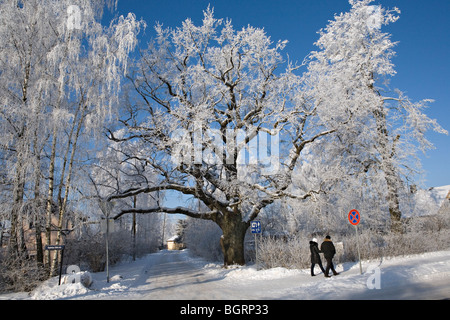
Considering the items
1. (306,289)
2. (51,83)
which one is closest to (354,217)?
(306,289)

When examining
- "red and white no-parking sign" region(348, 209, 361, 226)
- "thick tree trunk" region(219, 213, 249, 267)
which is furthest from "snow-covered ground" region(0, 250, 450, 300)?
"thick tree trunk" region(219, 213, 249, 267)

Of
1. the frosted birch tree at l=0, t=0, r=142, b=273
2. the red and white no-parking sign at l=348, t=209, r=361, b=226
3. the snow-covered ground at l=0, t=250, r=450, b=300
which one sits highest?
the frosted birch tree at l=0, t=0, r=142, b=273

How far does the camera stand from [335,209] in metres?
15.3

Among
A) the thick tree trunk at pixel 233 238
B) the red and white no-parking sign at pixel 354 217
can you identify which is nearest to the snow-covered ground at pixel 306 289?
the red and white no-parking sign at pixel 354 217

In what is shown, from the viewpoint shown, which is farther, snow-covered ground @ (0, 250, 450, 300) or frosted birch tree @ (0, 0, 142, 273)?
frosted birch tree @ (0, 0, 142, 273)

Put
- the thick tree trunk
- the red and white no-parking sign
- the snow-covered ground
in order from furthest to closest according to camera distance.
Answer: the thick tree trunk → the red and white no-parking sign → the snow-covered ground

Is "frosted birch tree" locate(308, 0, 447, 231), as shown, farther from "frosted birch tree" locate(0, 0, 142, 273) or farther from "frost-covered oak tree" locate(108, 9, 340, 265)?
"frosted birch tree" locate(0, 0, 142, 273)

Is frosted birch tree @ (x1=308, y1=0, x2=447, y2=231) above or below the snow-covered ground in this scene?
above

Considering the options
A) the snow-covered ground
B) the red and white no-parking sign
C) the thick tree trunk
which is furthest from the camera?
the thick tree trunk

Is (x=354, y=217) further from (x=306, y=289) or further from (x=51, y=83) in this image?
(x=51, y=83)

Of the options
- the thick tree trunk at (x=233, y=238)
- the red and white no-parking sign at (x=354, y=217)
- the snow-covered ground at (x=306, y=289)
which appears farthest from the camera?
the thick tree trunk at (x=233, y=238)

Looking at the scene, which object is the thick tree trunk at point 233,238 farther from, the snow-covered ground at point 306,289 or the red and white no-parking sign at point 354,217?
the red and white no-parking sign at point 354,217
